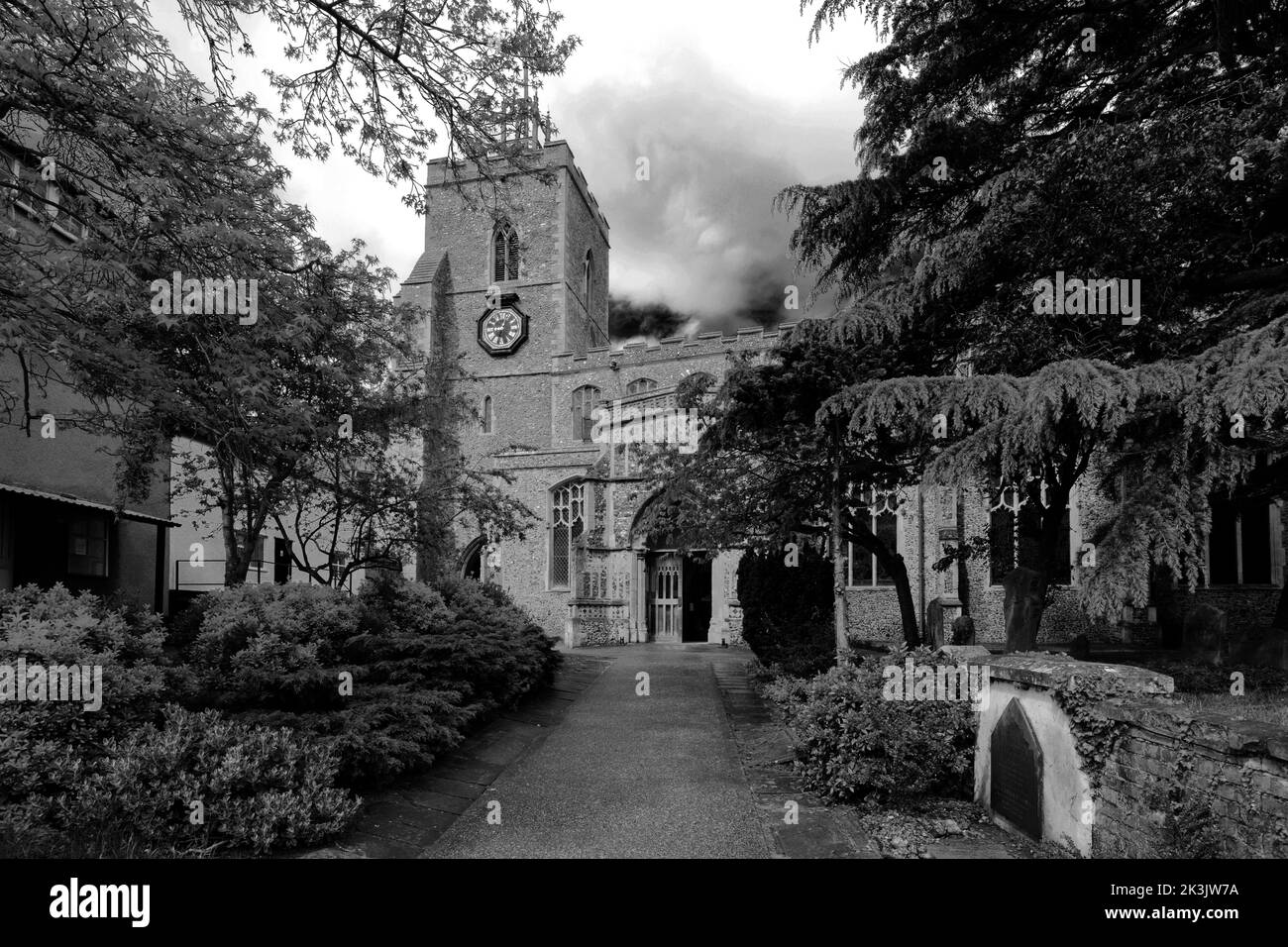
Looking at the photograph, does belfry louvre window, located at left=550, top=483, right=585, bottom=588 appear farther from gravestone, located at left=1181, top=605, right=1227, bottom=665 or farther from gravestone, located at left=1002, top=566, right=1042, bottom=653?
gravestone, located at left=1002, top=566, right=1042, bottom=653

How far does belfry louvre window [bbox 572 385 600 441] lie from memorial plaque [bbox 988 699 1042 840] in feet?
97.2

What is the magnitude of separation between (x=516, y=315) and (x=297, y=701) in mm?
32010

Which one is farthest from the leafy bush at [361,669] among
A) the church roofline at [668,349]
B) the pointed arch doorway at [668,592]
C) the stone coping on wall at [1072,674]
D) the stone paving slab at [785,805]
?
the church roofline at [668,349]

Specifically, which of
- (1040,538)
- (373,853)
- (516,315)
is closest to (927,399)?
(1040,538)

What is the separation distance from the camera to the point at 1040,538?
949 centimetres

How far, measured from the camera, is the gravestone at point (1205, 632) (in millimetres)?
10531

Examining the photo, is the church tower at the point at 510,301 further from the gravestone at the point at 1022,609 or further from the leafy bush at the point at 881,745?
the leafy bush at the point at 881,745

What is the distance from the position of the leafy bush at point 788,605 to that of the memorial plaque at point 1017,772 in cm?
656

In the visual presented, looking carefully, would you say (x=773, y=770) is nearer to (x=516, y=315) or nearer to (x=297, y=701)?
(x=297, y=701)

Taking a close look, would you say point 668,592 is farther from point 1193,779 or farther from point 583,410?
point 1193,779

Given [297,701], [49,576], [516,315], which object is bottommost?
[297,701]

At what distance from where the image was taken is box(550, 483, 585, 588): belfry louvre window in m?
27.5

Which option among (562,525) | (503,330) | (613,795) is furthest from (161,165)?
(503,330)

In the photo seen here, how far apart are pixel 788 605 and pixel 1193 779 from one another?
9.53 meters
